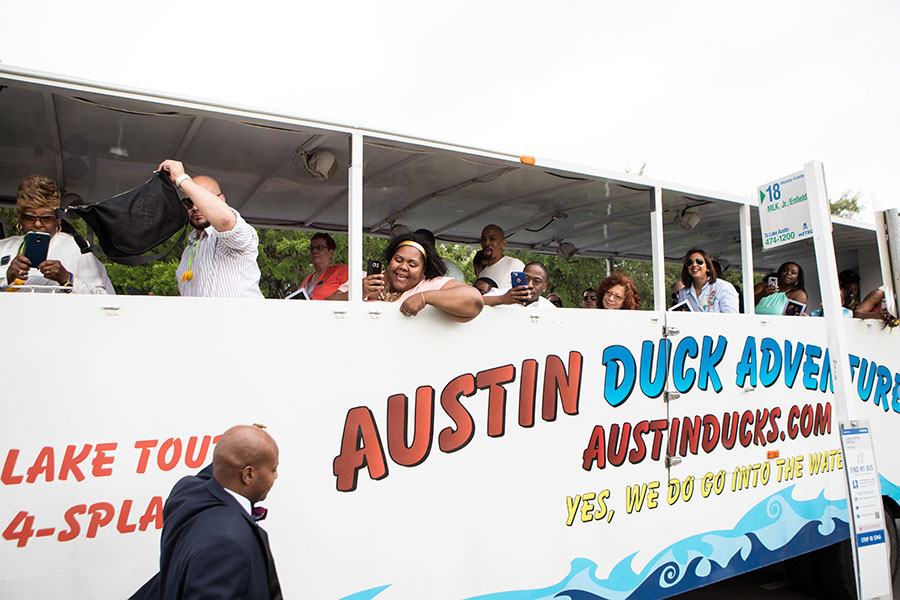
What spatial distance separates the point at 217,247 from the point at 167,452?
3.25 ft

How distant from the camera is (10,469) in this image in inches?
77.7

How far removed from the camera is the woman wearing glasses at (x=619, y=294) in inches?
162

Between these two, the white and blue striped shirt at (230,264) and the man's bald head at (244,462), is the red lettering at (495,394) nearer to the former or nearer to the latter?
the white and blue striped shirt at (230,264)

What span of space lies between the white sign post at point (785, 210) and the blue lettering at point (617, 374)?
107cm

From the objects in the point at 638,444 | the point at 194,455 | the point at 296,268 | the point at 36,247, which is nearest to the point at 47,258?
the point at 36,247

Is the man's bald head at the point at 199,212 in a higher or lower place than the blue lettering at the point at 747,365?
higher

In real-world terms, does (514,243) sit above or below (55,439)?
above

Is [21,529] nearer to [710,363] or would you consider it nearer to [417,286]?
[417,286]

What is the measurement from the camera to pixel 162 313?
2232mm

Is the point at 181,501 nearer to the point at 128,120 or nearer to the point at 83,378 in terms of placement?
the point at 83,378

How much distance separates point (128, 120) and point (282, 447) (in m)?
1.87

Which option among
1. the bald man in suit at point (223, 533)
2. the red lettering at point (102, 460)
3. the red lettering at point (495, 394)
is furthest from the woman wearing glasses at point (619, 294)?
the red lettering at point (102, 460)

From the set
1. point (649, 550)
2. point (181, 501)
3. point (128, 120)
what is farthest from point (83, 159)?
point (649, 550)

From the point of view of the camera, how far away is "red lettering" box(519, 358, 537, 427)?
9.91ft
